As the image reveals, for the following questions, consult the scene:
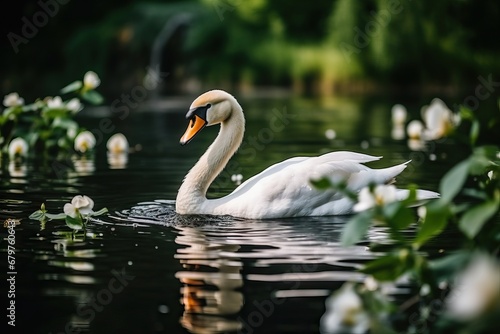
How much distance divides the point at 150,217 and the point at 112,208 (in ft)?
1.59

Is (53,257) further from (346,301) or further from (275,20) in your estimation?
(275,20)

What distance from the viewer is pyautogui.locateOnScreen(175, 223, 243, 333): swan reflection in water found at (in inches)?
146

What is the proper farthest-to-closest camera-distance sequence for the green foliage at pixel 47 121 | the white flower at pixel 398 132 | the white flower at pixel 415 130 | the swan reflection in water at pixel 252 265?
the white flower at pixel 398 132 < the white flower at pixel 415 130 < the green foliage at pixel 47 121 < the swan reflection in water at pixel 252 265

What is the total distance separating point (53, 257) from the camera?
498cm

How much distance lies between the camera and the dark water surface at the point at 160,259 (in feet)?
12.5

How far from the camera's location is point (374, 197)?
133 inches

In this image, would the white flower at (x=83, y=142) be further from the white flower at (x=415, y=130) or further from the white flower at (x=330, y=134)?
the white flower at (x=415, y=130)

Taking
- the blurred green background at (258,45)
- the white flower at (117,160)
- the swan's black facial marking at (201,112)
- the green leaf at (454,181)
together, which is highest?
the blurred green background at (258,45)

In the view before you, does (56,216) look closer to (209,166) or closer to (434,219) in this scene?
(209,166)

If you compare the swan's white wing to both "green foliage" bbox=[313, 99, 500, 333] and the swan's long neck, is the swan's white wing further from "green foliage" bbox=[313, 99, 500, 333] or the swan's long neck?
"green foliage" bbox=[313, 99, 500, 333]

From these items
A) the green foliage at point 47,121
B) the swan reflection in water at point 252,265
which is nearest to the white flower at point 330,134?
the green foliage at point 47,121

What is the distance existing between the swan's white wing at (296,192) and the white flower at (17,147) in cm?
380

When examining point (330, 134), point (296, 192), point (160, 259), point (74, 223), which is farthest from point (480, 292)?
point (330, 134)

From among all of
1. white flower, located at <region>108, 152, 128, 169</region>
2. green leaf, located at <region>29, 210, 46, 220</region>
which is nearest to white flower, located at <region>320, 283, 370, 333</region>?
green leaf, located at <region>29, 210, 46, 220</region>
